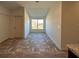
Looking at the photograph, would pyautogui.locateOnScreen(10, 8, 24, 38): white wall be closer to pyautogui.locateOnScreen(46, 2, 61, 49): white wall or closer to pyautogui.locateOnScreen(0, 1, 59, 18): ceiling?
pyautogui.locateOnScreen(0, 1, 59, 18): ceiling

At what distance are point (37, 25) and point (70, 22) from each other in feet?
36.8

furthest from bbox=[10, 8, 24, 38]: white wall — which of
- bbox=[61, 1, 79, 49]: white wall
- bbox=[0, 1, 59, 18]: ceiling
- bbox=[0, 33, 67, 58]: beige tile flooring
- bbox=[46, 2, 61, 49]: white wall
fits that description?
bbox=[61, 1, 79, 49]: white wall

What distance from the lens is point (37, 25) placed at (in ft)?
55.7

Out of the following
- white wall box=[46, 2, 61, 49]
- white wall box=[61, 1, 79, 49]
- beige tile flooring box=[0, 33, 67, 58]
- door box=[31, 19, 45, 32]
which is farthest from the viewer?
door box=[31, 19, 45, 32]

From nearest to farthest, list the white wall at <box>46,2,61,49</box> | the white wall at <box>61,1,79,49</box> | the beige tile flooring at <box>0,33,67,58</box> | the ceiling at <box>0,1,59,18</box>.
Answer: the beige tile flooring at <box>0,33,67,58</box> → the white wall at <box>61,1,79,49</box> → the white wall at <box>46,2,61,49</box> → the ceiling at <box>0,1,59,18</box>

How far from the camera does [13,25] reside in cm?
1027

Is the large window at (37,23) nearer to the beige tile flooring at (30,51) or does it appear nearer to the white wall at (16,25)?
the white wall at (16,25)

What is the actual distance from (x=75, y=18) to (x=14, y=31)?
5782 millimetres

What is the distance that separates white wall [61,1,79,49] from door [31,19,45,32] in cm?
1093

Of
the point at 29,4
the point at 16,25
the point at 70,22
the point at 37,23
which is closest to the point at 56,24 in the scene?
the point at 70,22

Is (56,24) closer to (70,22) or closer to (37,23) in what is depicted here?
(70,22)

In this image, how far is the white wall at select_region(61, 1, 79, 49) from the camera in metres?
5.80

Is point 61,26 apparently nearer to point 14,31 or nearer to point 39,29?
Result: point 14,31

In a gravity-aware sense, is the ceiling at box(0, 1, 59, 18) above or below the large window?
above
